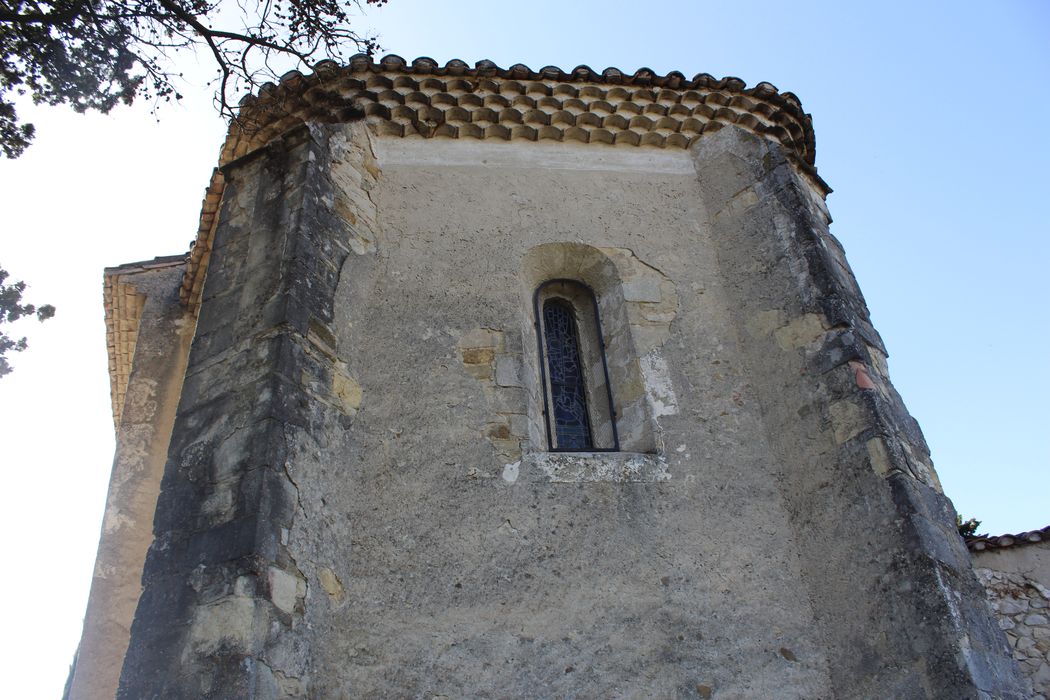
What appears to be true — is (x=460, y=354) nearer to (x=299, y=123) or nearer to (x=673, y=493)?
(x=673, y=493)

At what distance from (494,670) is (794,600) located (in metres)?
1.52

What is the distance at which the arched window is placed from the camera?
5.06m

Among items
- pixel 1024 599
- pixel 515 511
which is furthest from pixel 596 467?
pixel 1024 599

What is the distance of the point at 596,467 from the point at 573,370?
0.98 m

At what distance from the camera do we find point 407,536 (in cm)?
423

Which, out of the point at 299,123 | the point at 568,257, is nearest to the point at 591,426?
the point at 568,257

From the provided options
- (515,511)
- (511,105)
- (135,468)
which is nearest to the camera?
(515,511)

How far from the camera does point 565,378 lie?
5352 mm

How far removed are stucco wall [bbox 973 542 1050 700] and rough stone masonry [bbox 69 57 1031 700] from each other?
208cm

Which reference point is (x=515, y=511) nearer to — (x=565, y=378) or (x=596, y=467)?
(x=596, y=467)

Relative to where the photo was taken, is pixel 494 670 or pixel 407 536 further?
pixel 407 536

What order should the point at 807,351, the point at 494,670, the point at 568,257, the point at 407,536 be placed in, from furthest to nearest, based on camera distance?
the point at 568,257 → the point at 807,351 → the point at 407,536 → the point at 494,670

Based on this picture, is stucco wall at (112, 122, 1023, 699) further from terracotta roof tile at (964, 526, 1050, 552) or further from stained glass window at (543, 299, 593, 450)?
terracotta roof tile at (964, 526, 1050, 552)

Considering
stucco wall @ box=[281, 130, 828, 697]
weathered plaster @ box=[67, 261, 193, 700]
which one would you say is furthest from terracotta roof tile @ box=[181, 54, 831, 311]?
weathered plaster @ box=[67, 261, 193, 700]
